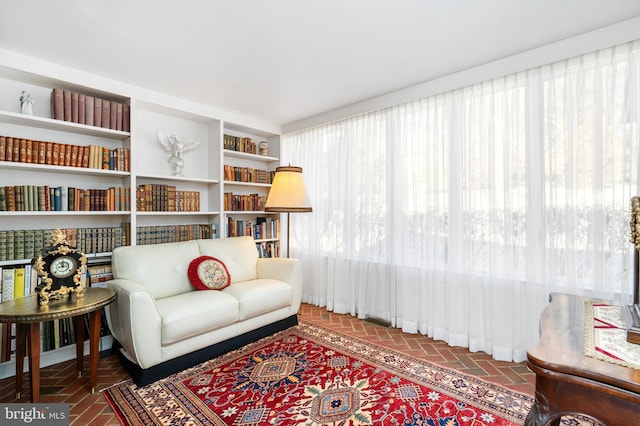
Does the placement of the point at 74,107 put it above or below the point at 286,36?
below

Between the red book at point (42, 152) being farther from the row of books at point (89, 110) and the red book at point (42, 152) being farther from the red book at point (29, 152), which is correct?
the row of books at point (89, 110)

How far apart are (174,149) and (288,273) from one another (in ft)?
6.23

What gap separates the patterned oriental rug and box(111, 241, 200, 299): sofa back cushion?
29.5 inches

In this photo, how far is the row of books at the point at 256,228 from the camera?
380 centimetres

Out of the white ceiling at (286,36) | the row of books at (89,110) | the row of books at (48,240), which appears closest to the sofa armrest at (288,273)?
the row of books at (48,240)

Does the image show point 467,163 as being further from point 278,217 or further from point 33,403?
point 33,403

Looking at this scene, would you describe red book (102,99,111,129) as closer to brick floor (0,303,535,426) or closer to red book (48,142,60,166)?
red book (48,142,60,166)

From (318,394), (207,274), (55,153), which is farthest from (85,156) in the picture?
(318,394)

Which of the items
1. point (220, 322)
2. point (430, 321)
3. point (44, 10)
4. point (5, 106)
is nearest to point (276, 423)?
point (220, 322)

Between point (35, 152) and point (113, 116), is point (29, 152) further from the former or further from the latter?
point (113, 116)

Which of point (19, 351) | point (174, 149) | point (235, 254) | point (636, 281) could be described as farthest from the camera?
point (174, 149)

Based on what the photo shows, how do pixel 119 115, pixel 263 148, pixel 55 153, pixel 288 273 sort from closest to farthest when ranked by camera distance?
pixel 55 153 → pixel 119 115 → pixel 288 273 → pixel 263 148

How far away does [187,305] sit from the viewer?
92.4 inches

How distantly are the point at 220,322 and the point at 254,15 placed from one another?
226 cm
